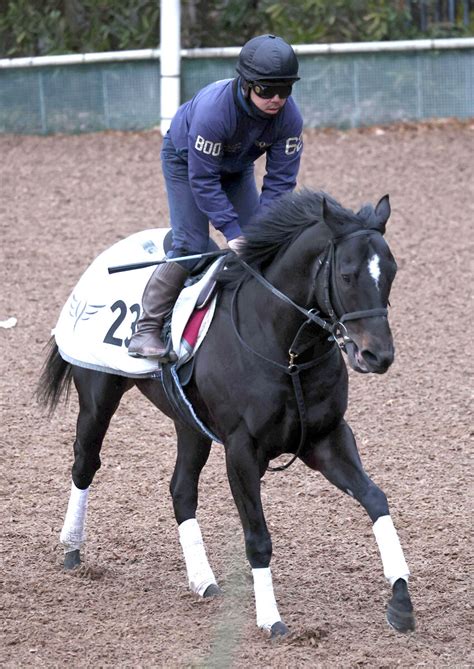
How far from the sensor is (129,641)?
4.66m

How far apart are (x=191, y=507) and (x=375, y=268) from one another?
1681 mm

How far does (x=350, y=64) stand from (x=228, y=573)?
9.51 meters

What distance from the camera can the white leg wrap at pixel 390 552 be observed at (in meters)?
4.47

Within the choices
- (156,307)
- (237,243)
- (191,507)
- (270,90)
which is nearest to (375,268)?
(237,243)

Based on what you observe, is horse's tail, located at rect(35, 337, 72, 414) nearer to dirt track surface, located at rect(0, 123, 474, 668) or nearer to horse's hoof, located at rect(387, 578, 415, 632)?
dirt track surface, located at rect(0, 123, 474, 668)

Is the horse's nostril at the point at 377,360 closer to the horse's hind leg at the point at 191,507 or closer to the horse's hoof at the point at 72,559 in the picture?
the horse's hind leg at the point at 191,507

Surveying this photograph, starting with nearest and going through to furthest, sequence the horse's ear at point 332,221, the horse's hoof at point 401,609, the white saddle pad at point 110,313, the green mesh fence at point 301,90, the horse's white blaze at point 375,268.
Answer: the horse's white blaze at point 375,268
the horse's ear at point 332,221
the horse's hoof at point 401,609
the white saddle pad at point 110,313
the green mesh fence at point 301,90

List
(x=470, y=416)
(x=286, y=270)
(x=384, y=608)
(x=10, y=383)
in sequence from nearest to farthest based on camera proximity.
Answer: (x=286, y=270)
(x=384, y=608)
(x=470, y=416)
(x=10, y=383)

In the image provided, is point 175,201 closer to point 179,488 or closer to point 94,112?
point 179,488

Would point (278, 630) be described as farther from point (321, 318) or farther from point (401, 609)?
point (321, 318)

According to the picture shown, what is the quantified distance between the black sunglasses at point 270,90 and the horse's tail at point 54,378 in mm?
1900

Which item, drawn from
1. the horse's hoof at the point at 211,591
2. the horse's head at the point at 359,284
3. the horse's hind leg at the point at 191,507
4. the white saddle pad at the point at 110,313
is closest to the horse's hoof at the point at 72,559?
the horse's hind leg at the point at 191,507

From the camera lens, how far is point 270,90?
4684mm

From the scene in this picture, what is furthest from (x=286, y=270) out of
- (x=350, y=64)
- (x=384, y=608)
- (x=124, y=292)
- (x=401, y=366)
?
(x=350, y=64)
